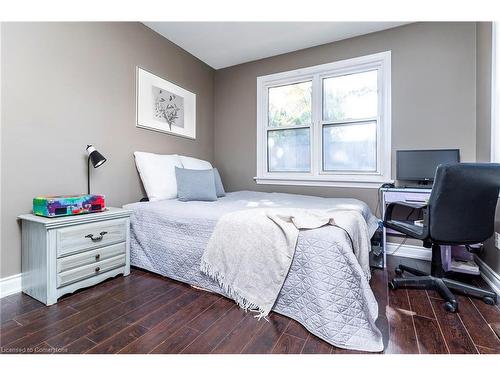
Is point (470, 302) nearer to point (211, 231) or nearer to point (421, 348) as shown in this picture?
point (421, 348)

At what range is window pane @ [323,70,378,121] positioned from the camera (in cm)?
299

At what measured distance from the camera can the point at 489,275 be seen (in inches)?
79.6

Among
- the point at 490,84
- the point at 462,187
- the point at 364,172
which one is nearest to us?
the point at 462,187

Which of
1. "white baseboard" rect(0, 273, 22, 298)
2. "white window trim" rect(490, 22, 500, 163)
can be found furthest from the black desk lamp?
"white window trim" rect(490, 22, 500, 163)

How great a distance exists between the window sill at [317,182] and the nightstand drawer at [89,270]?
2.11m

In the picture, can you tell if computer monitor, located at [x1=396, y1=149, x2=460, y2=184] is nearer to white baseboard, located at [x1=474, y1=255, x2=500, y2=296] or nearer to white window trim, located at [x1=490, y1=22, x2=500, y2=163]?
white window trim, located at [x1=490, y1=22, x2=500, y2=163]

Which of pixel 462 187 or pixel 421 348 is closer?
pixel 421 348

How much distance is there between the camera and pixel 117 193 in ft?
8.24

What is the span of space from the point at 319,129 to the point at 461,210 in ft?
6.24

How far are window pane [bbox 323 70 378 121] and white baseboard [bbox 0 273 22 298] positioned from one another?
344cm

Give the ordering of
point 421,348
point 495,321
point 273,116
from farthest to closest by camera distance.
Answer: point 273,116
point 495,321
point 421,348
